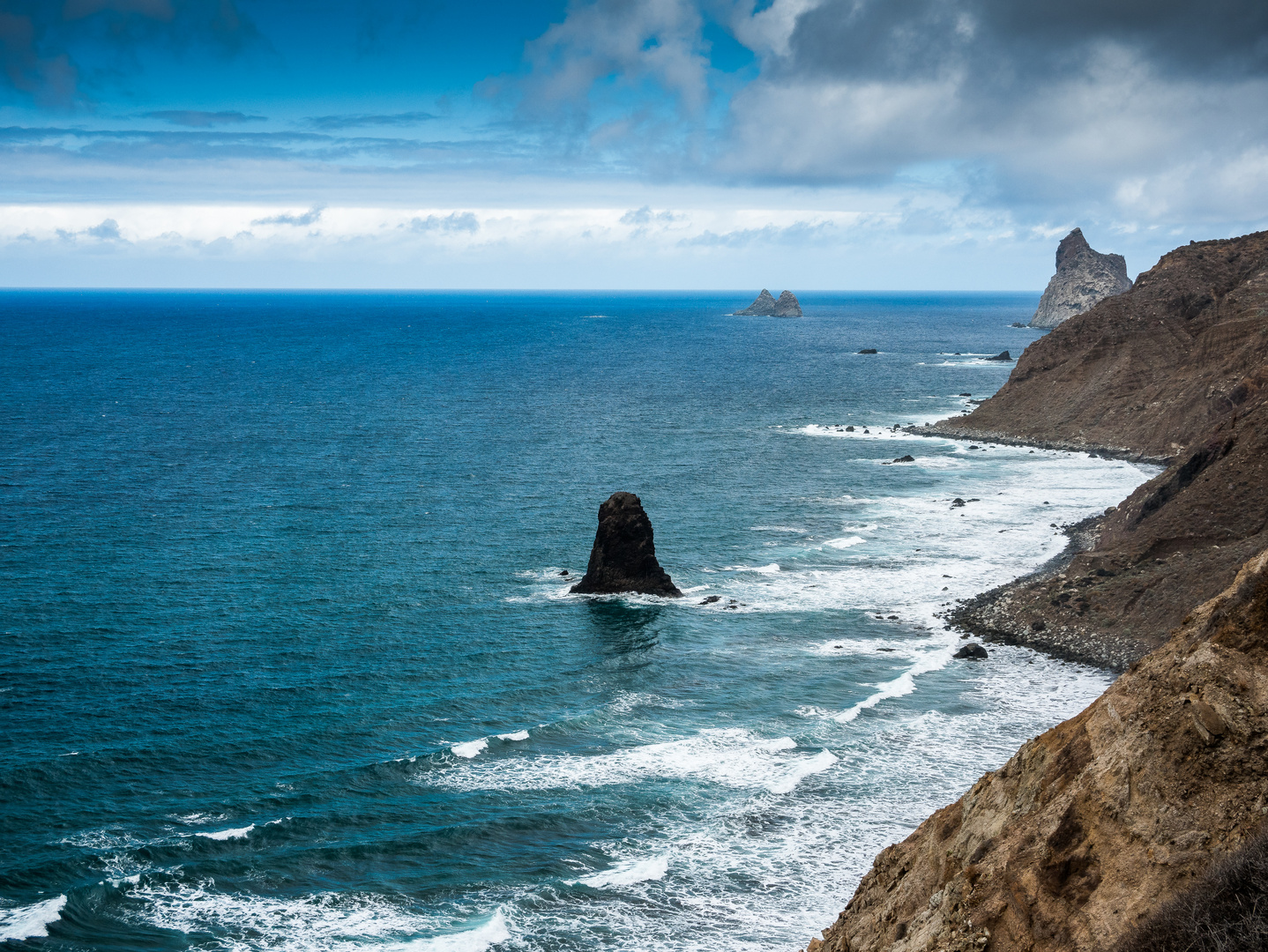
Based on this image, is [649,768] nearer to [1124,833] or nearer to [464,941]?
[464,941]

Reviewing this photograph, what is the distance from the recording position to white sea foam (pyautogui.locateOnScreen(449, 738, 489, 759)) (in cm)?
4612

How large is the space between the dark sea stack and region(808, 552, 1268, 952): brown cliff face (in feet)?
156

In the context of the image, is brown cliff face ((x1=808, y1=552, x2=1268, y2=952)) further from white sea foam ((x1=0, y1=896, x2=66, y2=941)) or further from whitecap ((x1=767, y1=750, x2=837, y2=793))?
white sea foam ((x1=0, y1=896, x2=66, y2=941))

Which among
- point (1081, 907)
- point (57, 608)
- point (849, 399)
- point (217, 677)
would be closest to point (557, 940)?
point (1081, 907)

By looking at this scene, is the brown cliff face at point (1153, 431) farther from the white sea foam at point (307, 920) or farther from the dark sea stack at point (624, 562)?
the white sea foam at point (307, 920)

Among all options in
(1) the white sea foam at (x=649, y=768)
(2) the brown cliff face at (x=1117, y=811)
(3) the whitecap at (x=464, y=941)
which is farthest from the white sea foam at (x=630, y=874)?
(2) the brown cliff face at (x=1117, y=811)

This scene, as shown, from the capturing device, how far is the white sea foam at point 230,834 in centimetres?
3838

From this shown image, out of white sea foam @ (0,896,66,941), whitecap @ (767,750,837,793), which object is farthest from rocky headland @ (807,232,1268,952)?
white sea foam @ (0,896,66,941)

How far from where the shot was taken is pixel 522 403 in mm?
166000

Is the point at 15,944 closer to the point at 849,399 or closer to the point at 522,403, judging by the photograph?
the point at 522,403

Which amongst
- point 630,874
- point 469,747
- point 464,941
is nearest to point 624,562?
point 469,747

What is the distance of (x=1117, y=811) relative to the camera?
18.9 meters

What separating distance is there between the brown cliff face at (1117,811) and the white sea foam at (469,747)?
2686cm

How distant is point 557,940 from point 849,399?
143m
